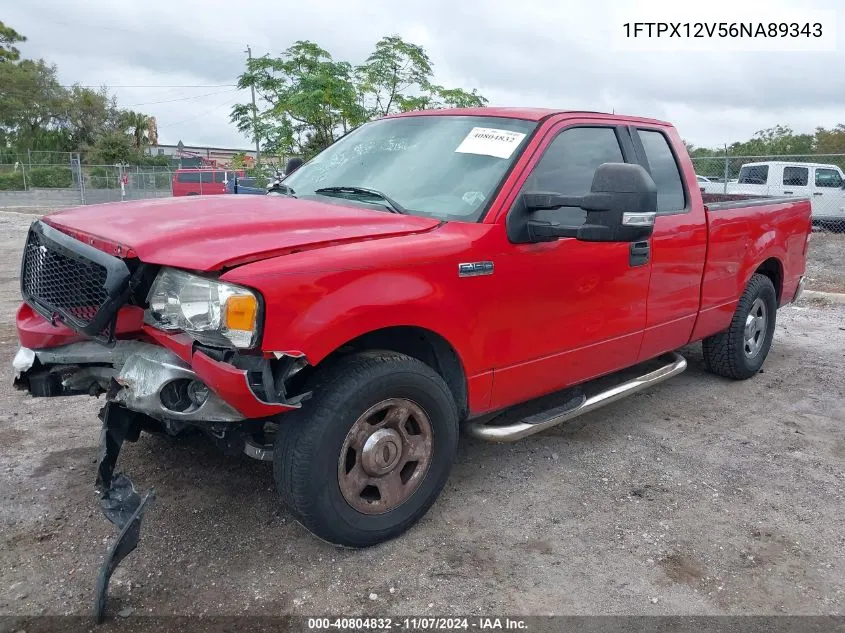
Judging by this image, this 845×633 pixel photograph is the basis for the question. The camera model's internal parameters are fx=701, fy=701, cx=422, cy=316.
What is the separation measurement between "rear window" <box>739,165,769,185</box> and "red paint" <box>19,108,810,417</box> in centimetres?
1454

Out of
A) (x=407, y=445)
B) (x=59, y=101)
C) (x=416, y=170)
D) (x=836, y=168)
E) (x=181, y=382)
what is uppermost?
(x=59, y=101)

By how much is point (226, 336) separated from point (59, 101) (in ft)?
182

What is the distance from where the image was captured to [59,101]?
162ft

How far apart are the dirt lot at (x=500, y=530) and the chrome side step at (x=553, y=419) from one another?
13.5 inches

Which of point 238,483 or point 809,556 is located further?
point 238,483

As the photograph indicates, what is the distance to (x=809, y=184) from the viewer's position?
1695 cm

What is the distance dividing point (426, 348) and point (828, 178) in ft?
56.0

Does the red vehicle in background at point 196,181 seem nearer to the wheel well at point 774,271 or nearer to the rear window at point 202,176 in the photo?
the rear window at point 202,176

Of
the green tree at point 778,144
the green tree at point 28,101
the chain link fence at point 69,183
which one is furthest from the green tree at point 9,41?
the green tree at point 778,144

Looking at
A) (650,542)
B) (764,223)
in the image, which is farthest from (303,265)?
(764,223)

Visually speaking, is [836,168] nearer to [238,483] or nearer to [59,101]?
[238,483]

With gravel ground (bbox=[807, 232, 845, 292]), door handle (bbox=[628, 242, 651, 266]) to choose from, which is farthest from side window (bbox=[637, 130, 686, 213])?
gravel ground (bbox=[807, 232, 845, 292])

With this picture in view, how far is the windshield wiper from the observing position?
340 cm

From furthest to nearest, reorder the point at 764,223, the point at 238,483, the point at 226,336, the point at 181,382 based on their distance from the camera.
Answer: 1. the point at 764,223
2. the point at 238,483
3. the point at 181,382
4. the point at 226,336
